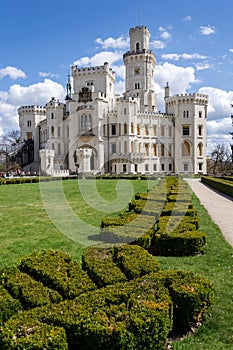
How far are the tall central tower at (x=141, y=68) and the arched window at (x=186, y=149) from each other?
8627 millimetres

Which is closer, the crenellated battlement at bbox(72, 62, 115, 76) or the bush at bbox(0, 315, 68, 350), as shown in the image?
the bush at bbox(0, 315, 68, 350)

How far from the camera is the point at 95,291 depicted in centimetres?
426

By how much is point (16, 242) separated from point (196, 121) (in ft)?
181

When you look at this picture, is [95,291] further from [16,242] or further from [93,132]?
[93,132]

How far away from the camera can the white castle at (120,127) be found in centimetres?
5334

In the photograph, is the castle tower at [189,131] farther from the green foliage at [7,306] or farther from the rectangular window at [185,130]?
the green foliage at [7,306]

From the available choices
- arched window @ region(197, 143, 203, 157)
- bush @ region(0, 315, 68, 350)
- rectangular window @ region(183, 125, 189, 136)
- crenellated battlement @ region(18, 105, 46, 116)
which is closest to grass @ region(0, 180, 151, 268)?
bush @ region(0, 315, 68, 350)

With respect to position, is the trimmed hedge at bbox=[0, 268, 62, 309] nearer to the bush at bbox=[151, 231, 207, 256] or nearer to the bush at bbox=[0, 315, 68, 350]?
the bush at bbox=[0, 315, 68, 350]

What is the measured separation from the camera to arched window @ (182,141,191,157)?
6019 centimetres

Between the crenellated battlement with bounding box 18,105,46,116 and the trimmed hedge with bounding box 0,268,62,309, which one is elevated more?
the crenellated battlement with bounding box 18,105,46,116

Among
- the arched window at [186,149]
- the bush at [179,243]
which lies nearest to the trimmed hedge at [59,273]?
the bush at [179,243]

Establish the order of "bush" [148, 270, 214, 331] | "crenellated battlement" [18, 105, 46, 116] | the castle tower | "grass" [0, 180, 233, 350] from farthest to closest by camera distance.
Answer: "crenellated battlement" [18, 105, 46, 116], the castle tower, "bush" [148, 270, 214, 331], "grass" [0, 180, 233, 350]

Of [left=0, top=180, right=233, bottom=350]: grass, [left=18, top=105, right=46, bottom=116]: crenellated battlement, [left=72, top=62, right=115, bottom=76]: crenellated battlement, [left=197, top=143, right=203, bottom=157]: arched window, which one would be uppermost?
[left=72, top=62, right=115, bottom=76]: crenellated battlement

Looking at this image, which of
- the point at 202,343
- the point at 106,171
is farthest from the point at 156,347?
the point at 106,171
